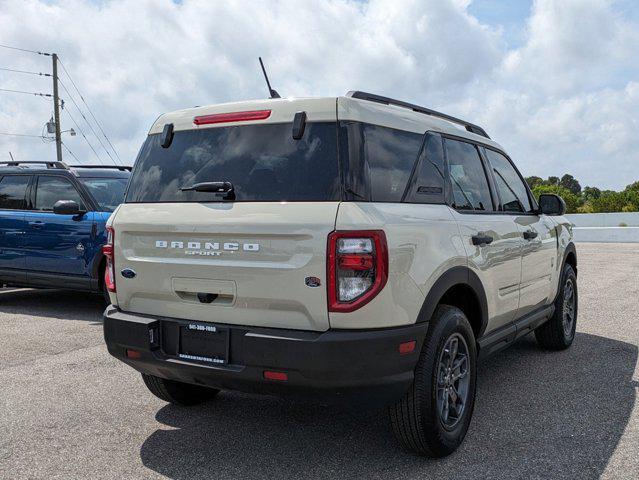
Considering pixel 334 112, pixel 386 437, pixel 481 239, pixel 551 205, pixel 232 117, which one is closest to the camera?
pixel 334 112

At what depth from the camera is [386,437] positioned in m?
3.80

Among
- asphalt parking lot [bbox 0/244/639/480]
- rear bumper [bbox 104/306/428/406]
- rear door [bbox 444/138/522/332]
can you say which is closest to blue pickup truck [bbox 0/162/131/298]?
asphalt parking lot [bbox 0/244/639/480]

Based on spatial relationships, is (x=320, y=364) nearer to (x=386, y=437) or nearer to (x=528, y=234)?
(x=386, y=437)

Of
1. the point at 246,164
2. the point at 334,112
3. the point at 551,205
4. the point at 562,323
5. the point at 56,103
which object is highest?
the point at 56,103

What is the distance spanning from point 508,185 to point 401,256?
2.26 metres

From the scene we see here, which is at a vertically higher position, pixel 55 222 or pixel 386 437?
pixel 55 222

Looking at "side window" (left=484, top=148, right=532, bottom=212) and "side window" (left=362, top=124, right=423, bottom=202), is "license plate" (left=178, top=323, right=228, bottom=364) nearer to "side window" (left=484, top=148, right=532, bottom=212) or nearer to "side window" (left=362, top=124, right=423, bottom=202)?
"side window" (left=362, top=124, right=423, bottom=202)

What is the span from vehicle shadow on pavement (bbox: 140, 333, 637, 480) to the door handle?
1165 millimetres

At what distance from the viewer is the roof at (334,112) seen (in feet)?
10.6

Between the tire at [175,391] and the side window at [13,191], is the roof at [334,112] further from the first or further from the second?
the side window at [13,191]

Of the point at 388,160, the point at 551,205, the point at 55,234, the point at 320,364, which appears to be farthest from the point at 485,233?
the point at 55,234

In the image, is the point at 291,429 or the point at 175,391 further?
the point at 175,391

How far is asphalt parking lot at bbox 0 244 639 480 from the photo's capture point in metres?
3.37

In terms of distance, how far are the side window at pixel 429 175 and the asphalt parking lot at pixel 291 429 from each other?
4.09ft
